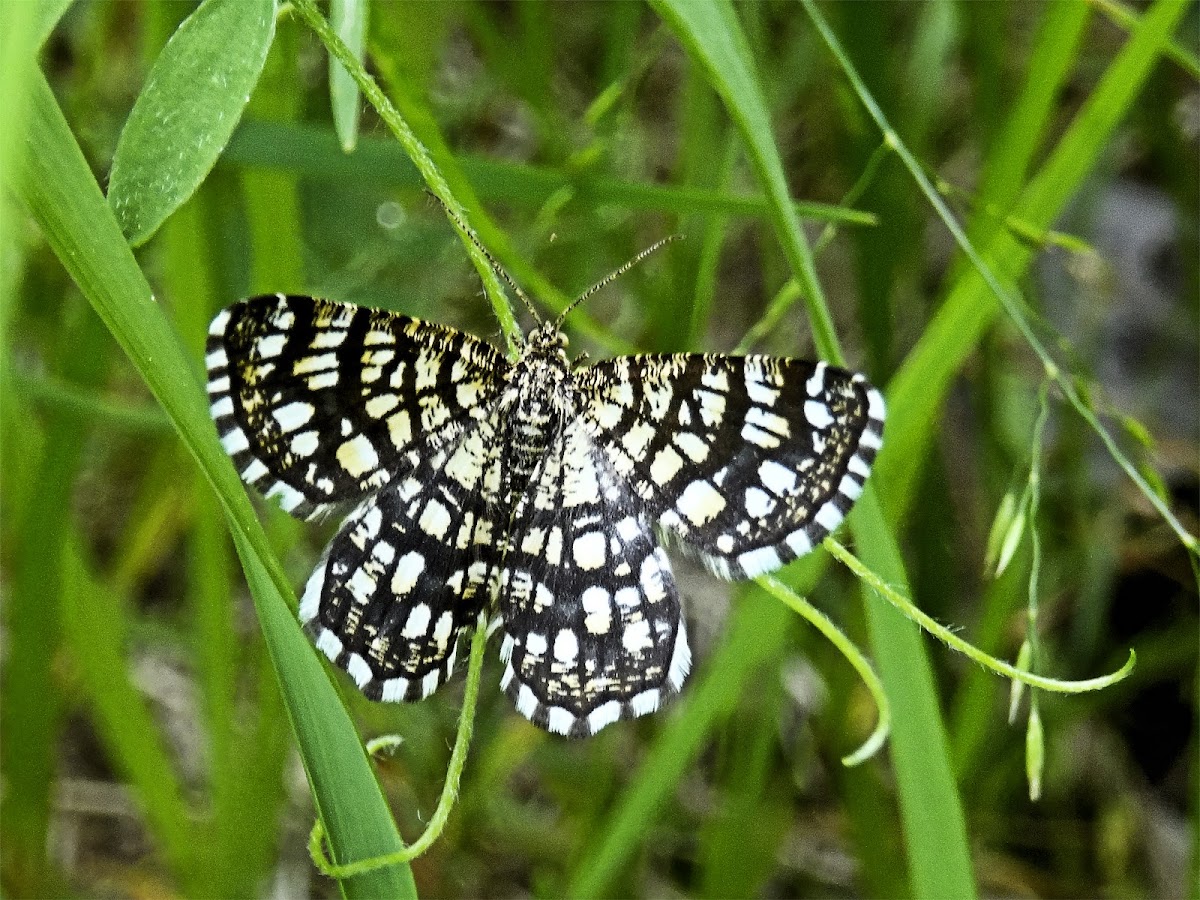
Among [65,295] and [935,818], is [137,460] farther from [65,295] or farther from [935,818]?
[935,818]

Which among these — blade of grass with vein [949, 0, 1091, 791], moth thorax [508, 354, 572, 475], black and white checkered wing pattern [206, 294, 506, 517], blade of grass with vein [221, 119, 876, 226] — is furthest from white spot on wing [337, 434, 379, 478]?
blade of grass with vein [949, 0, 1091, 791]

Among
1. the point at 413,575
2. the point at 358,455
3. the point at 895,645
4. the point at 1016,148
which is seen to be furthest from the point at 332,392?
the point at 1016,148

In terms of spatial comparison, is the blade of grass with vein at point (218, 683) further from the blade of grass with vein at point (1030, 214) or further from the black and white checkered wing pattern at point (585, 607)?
the blade of grass with vein at point (1030, 214)

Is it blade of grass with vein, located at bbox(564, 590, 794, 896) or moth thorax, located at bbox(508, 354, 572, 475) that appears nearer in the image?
moth thorax, located at bbox(508, 354, 572, 475)

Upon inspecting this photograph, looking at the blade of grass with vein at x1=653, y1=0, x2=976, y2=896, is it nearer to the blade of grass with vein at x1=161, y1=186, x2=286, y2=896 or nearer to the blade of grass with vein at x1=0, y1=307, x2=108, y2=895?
the blade of grass with vein at x1=161, y1=186, x2=286, y2=896

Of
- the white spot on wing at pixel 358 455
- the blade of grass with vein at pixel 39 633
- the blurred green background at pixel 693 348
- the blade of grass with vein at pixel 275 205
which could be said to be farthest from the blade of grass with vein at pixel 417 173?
the blade of grass with vein at pixel 39 633
